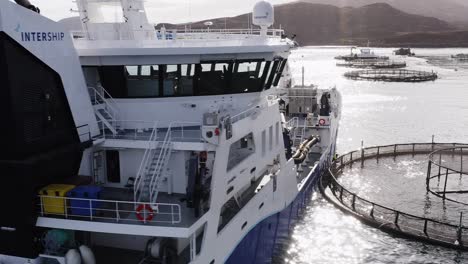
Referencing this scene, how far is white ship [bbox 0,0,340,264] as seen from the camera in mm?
12812

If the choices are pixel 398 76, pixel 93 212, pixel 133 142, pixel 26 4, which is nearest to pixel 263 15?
pixel 133 142

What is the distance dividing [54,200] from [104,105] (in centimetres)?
475

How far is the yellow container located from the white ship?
0.13 feet

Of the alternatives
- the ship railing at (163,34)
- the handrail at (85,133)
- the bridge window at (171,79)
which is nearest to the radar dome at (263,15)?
the ship railing at (163,34)

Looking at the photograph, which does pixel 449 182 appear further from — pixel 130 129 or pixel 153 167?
pixel 153 167

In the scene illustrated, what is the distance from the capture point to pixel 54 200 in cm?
1304

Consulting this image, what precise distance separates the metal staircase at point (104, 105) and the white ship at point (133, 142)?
50 mm

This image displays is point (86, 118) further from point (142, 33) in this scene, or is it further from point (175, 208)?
point (142, 33)

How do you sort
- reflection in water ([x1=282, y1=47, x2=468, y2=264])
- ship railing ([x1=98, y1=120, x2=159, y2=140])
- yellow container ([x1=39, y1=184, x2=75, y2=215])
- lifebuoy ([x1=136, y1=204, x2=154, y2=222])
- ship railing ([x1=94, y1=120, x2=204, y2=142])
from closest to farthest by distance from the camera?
lifebuoy ([x1=136, y1=204, x2=154, y2=222]), yellow container ([x1=39, y1=184, x2=75, y2=215]), ship railing ([x1=94, y1=120, x2=204, y2=142]), ship railing ([x1=98, y1=120, x2=159, y2=140]), reflection in water ([x1=282, y1=47, x2=468, y2=264])

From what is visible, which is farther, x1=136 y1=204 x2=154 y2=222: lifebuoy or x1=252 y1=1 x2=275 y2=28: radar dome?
x1=252 y1=1 x2=275 y2=28: radar dome

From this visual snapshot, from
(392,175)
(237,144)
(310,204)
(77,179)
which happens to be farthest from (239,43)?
(392,175)

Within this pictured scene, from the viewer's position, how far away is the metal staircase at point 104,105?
16.5 m

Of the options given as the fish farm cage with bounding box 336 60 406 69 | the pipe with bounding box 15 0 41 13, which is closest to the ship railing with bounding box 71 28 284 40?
the pipe with bounding box 15 0 41 13

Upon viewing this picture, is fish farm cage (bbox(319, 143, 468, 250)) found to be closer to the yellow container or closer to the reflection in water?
the reflection in water
